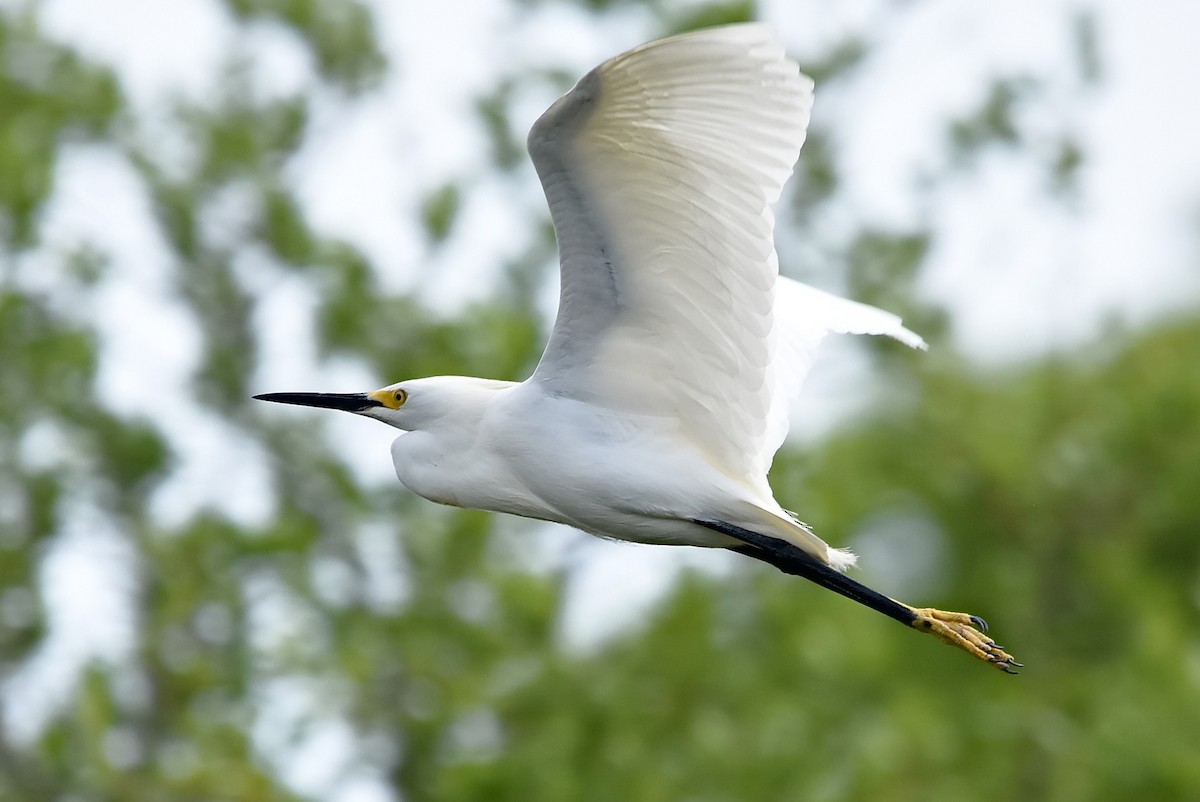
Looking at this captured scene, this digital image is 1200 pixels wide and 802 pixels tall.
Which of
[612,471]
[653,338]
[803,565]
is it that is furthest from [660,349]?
[803,565]

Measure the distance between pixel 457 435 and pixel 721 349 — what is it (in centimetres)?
82

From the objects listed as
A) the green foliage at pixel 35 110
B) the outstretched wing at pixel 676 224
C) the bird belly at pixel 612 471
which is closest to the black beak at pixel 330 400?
the bird belly at pixel 612 471

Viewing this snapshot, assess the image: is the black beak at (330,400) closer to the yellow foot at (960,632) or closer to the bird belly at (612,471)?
the bird belly at (612,471)

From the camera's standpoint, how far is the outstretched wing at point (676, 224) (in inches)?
146

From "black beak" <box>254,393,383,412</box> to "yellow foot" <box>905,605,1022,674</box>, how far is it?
1.60m

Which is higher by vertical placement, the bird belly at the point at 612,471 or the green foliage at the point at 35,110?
the green foliage at the point at 35,110

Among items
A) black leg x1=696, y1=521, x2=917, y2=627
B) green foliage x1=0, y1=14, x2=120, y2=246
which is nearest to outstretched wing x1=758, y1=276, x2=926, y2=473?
black leg x1=696, y1=521, x2=917, y2=627

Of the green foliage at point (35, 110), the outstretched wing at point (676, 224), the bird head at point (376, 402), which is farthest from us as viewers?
the green foliage at point (35, 110)

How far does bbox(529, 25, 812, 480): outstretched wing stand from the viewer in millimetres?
3719

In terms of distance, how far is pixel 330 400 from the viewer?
5047 millimetres

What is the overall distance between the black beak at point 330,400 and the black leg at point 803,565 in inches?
42.5

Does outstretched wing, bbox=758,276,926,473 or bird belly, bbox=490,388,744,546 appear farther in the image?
outstretched wing, bbox=758,276,926,473

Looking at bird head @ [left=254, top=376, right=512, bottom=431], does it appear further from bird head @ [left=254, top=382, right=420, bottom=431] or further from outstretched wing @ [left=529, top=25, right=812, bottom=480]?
outstretched wing @ [left=529, top=25, right=812, bottom=480]

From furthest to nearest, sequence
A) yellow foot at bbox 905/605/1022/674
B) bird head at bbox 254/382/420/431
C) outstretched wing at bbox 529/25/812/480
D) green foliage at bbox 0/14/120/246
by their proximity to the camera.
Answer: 1. green foliage at bbox 0/14/120/246
2. bird head at bbox 254/382/420/431
3. yellow foot at bbox 905/605/1022/674
4. outstretched wing at bbox 529/25/812/480
